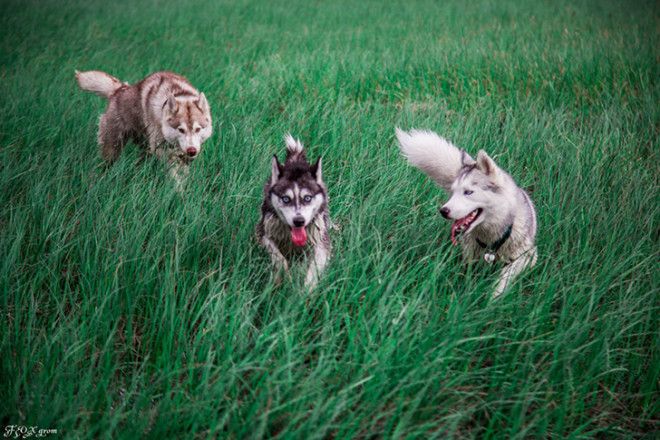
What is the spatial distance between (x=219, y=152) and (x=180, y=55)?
4.63 metres

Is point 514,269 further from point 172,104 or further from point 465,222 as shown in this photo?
point 172,104

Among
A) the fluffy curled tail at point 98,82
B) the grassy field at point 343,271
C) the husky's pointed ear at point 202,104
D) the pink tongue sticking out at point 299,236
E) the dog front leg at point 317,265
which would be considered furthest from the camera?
the fluffy curled tail at point 98,82

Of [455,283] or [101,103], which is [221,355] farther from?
[101,103]

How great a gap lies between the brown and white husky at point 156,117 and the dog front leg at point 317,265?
156 centimetres

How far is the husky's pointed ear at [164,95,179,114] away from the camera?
3.96 metres

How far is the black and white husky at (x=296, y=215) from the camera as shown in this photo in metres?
2.41

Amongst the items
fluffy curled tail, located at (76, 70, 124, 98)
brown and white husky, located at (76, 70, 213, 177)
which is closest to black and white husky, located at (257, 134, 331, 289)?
brown and white husky, located at (76, 70, 213, 177)

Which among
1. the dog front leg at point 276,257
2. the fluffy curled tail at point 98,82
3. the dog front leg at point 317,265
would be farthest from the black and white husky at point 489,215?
the fluffy curled tail at point 98,82

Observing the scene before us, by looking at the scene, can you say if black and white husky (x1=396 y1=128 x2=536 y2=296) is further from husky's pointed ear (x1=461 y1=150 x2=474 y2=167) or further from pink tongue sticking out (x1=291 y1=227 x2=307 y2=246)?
pink tongue sticking out (x1=291 y1=227 x2=307 y2=246)

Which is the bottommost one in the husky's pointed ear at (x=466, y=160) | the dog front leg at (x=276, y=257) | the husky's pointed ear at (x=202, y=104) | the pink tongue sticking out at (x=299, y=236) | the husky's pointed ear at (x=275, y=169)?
the dog front leg at (x=276, y=257)

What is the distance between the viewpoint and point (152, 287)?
227 centimetres

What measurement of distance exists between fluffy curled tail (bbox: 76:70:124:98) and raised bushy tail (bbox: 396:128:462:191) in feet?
10.8

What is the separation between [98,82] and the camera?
15.3ft

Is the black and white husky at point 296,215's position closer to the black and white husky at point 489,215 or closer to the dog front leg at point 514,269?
the black and white husky at point 489,215
